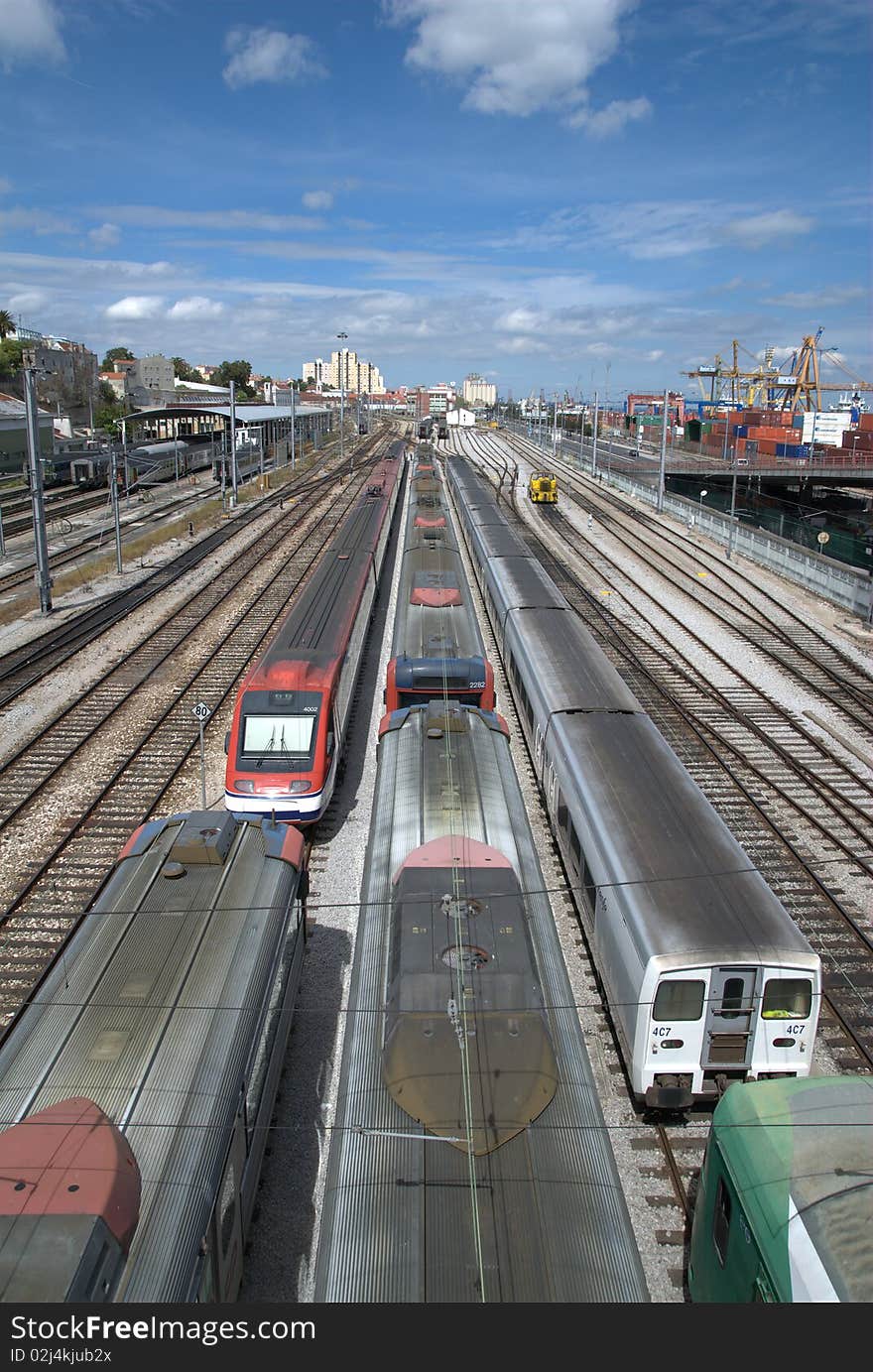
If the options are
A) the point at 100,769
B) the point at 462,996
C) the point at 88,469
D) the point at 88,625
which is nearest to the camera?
the point at 462,996

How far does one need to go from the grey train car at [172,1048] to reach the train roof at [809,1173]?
13.2 feet

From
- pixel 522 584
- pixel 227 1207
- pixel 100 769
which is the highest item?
pixel 522 584

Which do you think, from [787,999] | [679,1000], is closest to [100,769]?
[679,1000]

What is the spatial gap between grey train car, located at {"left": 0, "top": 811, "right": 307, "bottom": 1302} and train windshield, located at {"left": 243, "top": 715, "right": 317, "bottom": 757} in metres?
4.57

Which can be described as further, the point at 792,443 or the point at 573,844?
the point at 792,443

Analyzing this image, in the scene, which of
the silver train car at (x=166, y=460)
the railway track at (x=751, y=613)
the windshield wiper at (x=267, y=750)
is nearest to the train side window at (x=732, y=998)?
the windshield wiper at (x=267, y=750)

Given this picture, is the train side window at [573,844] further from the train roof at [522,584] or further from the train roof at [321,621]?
the train roof at [522,584]

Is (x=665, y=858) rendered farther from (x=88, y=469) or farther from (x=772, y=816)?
(x=88, y=469)

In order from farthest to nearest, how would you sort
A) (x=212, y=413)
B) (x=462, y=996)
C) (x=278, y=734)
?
1. (x=212, y=413)
2. (x=278, y=734)
3. (x=462, y=996)

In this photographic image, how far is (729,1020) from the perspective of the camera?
32.0 feet

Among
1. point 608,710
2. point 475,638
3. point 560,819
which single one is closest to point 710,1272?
point 560,819

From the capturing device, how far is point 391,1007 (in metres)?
8.29

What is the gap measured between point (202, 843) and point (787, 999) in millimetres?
6574

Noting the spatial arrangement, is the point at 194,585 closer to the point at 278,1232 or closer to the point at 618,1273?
the point at 278,1232
